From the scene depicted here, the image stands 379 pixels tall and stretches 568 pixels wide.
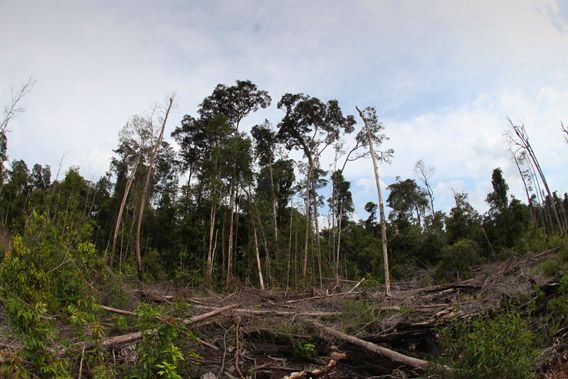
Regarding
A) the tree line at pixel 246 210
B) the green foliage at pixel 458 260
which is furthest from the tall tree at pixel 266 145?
the green foliage at pixel 458 260

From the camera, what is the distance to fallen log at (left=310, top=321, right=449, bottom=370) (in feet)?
13.5

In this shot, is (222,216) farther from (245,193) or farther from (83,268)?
(83,268)

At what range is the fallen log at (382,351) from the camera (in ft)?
13.5

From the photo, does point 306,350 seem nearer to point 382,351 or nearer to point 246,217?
point 382,351

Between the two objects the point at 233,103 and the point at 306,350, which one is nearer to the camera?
the point at 306,350

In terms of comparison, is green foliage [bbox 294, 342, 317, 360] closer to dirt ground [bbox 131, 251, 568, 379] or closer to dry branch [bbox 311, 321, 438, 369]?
dirt ground [bbox 131, 251, 568, 379]

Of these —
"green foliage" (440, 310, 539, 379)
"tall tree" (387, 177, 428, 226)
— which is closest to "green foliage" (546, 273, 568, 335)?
"green foliage" (440, 310, 539, 379)

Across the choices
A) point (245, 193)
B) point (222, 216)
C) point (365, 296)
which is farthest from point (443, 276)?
point (222, 216)

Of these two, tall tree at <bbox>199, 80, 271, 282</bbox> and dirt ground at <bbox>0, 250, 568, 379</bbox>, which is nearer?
dirt ground at <bbox>0, 250, 568, 379</bbox>

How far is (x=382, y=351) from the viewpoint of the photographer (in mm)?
4840

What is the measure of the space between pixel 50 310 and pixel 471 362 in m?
6.33

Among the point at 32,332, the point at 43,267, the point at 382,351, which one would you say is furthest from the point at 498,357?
the point at 43,267

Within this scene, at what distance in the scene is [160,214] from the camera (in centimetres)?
2483

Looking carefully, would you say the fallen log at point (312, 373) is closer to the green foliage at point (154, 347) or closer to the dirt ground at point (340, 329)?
the dirt ground at point (340, 329)
